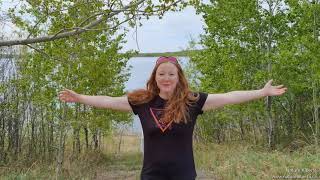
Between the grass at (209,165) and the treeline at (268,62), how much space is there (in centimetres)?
117

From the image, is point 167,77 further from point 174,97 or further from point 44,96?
point 44,96

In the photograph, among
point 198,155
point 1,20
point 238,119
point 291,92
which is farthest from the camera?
point 238,119

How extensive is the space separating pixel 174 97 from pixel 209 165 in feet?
27.7

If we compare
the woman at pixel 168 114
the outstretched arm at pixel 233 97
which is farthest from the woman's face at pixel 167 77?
the outstretched arm at pixel 233 97

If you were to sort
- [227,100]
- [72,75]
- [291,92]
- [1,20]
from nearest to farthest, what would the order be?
[227,100] → [1,20] → [72,75] → [291,92]

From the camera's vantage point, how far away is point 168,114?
3092mm

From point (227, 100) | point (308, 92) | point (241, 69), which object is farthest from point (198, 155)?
point (227, 100)

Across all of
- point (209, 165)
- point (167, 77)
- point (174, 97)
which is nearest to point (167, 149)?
point (174, 97)

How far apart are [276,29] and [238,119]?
3.06 m

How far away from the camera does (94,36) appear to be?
12.1 metres

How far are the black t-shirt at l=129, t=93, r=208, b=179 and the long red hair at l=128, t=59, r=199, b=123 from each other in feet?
0.15

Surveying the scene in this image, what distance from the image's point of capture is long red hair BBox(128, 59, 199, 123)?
309 cm

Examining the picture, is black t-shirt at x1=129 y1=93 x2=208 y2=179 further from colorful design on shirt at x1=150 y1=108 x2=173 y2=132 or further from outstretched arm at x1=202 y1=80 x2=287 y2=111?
outstretched arm at x1=202 y1=80 x2=287 y2=111

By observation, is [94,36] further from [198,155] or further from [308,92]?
[308,92]
